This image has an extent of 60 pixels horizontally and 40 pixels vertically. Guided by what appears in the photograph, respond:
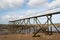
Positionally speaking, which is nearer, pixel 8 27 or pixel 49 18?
pixel 49 18

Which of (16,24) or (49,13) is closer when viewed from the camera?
(49,13)

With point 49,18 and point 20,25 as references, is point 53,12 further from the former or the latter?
point 20,25

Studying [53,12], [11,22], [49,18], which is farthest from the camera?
[11,22]

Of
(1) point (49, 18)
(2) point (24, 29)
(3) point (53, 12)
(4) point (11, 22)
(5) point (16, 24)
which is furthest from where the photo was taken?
(4) point (11, 22)

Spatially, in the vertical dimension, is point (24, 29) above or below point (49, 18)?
below

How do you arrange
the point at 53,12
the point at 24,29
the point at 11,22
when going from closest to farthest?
the point at 53,12
the point at 24,29
the point at 11,22

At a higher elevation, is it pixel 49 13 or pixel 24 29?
pixel 49 13

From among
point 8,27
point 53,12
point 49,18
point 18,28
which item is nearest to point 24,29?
point 18,28

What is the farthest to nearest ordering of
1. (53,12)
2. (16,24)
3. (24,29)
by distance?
(16,24)
(24,29)
(53,12)

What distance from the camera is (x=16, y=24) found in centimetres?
4716

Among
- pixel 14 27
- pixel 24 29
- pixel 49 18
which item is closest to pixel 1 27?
pixel 14 27

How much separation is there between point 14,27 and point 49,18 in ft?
83.2

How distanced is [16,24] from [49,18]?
26.0 meters

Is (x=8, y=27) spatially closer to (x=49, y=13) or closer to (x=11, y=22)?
(x=11, y=22)
